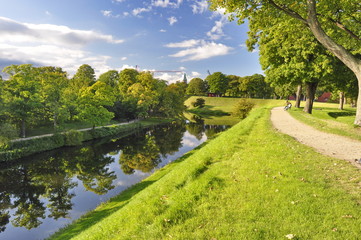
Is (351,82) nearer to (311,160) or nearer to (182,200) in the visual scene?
(311,160)

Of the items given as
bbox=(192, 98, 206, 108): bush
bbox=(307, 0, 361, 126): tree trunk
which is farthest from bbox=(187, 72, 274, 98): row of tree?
bbox=(307, 0, 361, 126): tree trunk

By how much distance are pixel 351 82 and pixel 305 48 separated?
26.7 feet

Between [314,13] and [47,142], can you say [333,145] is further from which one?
[47,142]

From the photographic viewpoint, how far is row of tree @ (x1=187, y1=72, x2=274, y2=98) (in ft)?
306

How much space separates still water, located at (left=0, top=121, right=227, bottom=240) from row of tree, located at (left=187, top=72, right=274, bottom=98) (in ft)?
238

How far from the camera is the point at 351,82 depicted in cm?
2542

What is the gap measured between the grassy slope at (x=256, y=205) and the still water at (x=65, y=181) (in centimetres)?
941

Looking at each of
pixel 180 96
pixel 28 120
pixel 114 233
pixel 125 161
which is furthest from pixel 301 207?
pixel 180 96

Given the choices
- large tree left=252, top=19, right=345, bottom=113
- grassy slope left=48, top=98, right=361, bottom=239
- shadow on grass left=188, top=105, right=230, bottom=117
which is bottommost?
shadow on grass left=188, top=105, right=230, bottom=117

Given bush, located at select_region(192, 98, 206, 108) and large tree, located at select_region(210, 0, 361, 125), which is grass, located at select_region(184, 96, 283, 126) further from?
large tree, located at select_region(210, 0, 361, 125)

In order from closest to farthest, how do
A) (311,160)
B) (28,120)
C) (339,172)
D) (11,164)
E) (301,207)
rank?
(301,207) < (339,172) < (311,160) < (11,164) < (28,120)

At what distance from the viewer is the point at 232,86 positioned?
10225cm

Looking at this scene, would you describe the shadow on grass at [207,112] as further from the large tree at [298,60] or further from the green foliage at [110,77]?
the large tree at [298,60]

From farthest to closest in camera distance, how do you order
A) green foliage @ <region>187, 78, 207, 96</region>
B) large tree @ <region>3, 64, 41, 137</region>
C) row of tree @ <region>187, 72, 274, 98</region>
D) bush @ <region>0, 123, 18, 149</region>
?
green foliage @ <region>187, 78, 207, 96</region>, row of tree @ <region>187, 72, 274, 98</region>, large tree @ <region>3, 64, 41, 137</region>, bush @ <region>0, 123, 18, 149</region>
